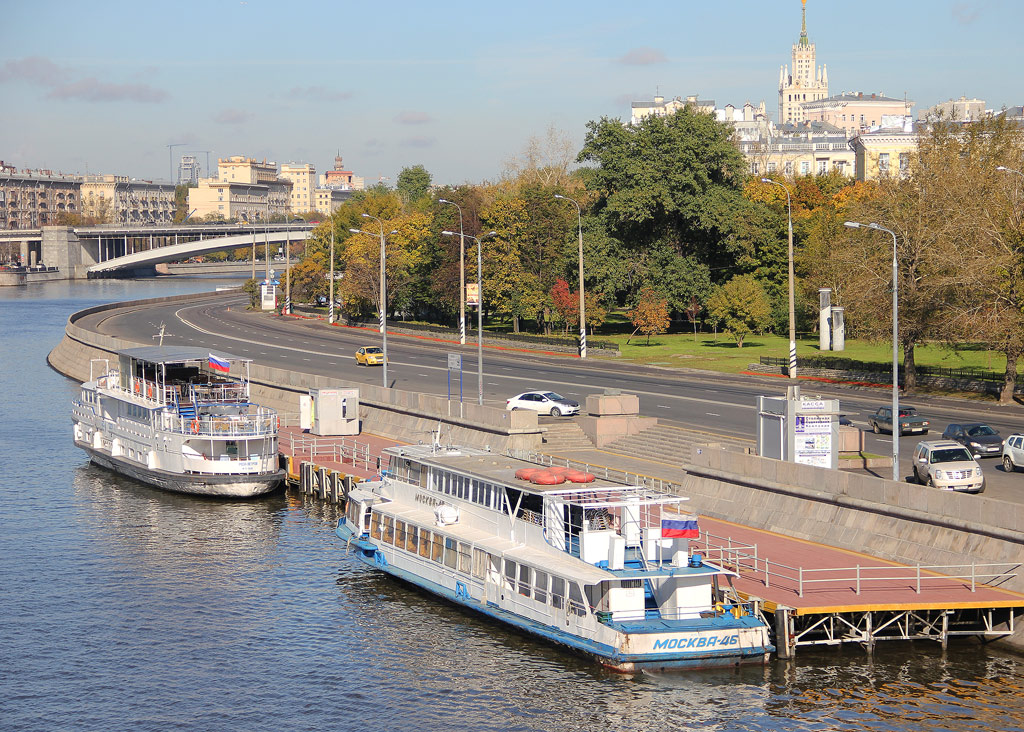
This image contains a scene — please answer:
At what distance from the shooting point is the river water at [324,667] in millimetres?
31688

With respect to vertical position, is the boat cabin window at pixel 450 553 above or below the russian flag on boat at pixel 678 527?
below

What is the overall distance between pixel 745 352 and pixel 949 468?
5535cm

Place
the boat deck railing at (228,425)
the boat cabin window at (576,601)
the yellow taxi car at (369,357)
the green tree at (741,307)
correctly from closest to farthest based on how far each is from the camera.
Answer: the boat cabin window at (576,601) < the boat deck railing at (228,425) < the yellow taxi car at (369,357) < the green tree at (741,307)

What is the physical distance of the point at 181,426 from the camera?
60344 mm

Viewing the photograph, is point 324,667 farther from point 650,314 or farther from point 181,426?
point 650,314

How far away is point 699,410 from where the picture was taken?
65750 millimetres

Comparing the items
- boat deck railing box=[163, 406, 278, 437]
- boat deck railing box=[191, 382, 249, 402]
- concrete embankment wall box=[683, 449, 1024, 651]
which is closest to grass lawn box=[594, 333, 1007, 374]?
boat deck railing box=[191, 382, 249, 402]

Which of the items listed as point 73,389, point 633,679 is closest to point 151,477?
point 633,679

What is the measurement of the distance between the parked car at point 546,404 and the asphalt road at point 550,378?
14.0 ft

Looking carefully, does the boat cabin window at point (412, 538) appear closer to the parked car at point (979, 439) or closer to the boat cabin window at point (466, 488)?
the boat cabin window at point (466, 488)

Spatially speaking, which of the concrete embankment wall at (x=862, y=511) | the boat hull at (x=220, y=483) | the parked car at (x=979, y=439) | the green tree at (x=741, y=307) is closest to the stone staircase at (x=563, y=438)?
the concrete embankment wall at (x=862, y=511)

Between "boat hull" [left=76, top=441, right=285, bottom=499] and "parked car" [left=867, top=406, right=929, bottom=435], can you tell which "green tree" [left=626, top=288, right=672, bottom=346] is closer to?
"parked car" [left=867, top=406, right=929, bottom=435]

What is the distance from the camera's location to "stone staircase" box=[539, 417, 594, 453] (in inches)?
2378

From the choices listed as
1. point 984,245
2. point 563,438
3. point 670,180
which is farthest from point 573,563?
point 670,180
